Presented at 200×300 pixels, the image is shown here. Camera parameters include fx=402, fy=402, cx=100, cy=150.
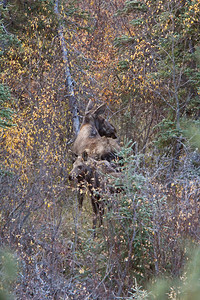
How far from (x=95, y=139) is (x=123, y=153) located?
1.76 metres

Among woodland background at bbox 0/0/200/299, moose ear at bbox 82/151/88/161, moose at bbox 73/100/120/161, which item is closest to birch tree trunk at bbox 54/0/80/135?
woodland background at bbox 0/0/200/299

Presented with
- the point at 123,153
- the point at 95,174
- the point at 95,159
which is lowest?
the point at 95,174

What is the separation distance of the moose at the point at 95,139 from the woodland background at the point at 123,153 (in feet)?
2.38

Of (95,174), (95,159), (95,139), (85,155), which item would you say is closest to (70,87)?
(95,139)

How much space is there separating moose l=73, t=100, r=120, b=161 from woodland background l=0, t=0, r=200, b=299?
725mm

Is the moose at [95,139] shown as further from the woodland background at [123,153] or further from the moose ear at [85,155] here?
the woodland background at [123,153]

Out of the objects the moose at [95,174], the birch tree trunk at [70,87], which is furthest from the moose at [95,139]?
the birch tree trunk at [70,87]

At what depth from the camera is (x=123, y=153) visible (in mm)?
6055

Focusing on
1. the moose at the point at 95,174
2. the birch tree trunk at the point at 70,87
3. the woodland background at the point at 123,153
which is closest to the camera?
the woodland background at the point at 123,153

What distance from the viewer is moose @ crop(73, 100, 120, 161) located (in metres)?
7.31

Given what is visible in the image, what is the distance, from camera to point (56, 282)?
5.19 metres

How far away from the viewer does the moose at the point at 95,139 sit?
731 centimetres

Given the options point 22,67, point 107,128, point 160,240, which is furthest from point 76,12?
point 160,240

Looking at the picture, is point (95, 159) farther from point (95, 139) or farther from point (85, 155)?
point (95, 139)
